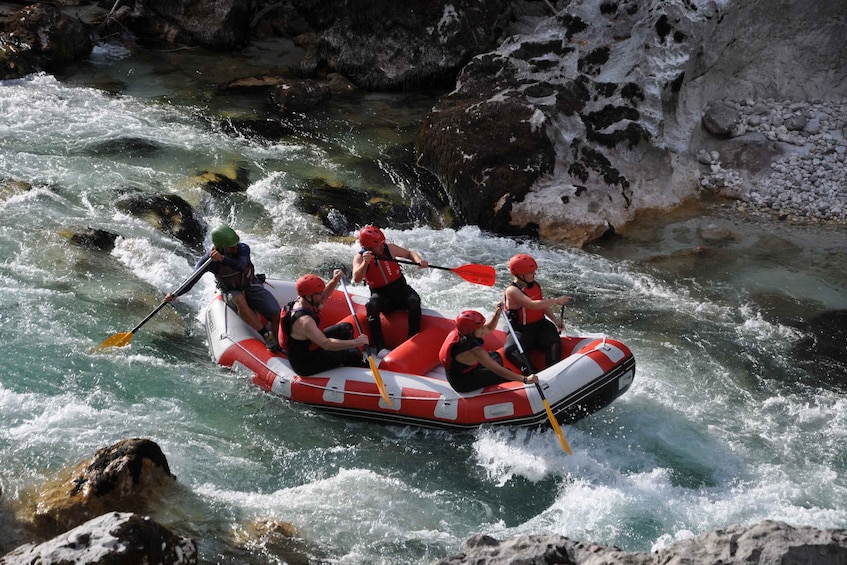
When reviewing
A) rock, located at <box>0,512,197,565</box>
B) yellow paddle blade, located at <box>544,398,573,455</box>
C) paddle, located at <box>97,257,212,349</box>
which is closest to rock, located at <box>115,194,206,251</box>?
paddle, located at <box>97,257,212,349</box>

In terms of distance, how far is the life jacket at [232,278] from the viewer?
27.8 feet

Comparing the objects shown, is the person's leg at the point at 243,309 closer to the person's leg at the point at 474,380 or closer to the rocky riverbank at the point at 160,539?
the person's leg at the point at 474,380

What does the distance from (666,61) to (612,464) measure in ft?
Answer: 23.2

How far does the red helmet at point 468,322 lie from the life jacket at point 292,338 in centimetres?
126

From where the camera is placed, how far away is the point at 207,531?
5.97 m

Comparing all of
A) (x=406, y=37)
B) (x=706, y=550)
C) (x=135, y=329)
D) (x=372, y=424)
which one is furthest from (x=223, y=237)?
(x=406, y=37)

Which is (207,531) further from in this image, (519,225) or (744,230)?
(744,230)

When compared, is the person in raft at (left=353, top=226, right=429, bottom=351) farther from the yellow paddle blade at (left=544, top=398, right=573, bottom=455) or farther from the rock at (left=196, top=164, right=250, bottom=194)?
the rock at (left=196, top=164, right=250, bottom=194)

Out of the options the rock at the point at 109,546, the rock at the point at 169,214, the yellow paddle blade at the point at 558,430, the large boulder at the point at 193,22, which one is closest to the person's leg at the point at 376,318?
the yellow paddle blade at the point at 558,430

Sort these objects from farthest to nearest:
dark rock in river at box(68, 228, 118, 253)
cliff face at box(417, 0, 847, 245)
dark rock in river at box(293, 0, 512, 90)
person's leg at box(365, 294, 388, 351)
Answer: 1. dark rock in river at box(293, 0, 512, 90)
2. cliff face at box(417, 0, 847, 245)
3. dark rock in river at box(68, 228, 118, 253)
4. person's leg at box(365, 294, 388, 351)

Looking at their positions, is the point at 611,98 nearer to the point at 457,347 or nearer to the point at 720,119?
the point at 720,119

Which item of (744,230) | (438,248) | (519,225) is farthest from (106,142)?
(744,230)

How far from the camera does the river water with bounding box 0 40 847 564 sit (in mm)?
6531

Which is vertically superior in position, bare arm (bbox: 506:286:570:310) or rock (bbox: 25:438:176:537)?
bare arm (bbox: 506:286:570:310)
